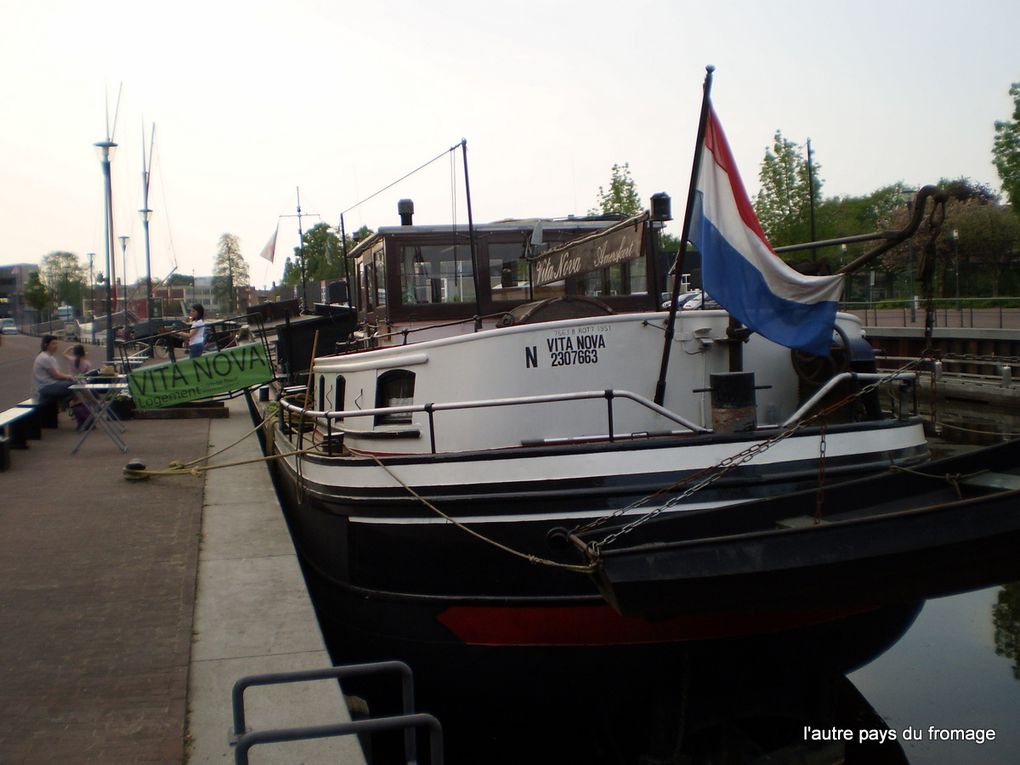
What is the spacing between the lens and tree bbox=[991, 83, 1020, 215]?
3778 centimetres

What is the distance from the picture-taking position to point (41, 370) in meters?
14.6

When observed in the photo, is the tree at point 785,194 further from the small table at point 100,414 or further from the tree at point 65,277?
the tree at point 65,277

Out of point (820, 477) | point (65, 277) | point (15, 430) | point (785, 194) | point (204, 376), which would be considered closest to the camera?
point (820, 477)

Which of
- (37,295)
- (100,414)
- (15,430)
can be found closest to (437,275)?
(100,414)

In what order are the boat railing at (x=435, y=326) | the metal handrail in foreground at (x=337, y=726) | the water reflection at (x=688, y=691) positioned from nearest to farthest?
the metal handrail in foreground at (x=337, y=726), the water reflection at (x=688, y=691), the boat railing at (x=435, y=326)

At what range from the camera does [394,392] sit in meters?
7.79

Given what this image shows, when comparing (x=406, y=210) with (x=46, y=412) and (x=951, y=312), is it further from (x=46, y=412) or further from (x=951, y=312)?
(x=951, y=312)

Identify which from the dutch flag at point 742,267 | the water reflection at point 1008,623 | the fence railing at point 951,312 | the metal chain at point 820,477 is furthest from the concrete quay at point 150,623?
the fence railing at point 951,312

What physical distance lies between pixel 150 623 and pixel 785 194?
75.8 feet

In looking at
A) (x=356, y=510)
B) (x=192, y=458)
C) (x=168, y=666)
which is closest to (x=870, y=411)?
(x=356, y=510)

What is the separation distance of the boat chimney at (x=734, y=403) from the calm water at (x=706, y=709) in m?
1.38

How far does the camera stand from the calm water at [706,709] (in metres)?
6.19

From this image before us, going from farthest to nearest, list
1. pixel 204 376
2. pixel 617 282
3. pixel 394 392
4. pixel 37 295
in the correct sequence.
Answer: pixel 37 295
pixel 204 376
pixel 617 282
pixel 394 392

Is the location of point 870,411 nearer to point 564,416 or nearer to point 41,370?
point 564,416
